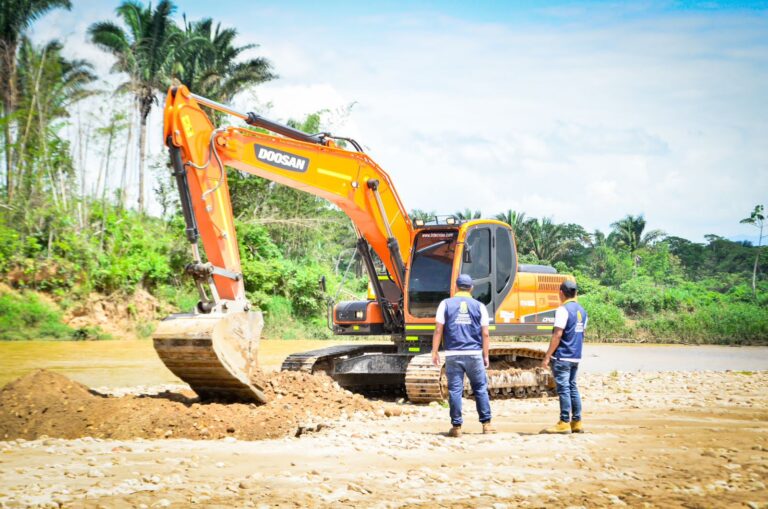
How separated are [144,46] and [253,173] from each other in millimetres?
31107

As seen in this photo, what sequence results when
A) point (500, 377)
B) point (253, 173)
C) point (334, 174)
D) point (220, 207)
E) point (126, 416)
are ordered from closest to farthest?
point (126, 416) → point (220, 207) → point (253, 173) → point (334, 174) → point (500, 377)

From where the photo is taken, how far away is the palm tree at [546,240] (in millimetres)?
51344

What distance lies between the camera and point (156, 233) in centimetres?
3048

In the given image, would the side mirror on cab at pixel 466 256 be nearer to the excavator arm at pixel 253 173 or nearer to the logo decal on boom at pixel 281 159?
the excavator arm at pixel 253 173

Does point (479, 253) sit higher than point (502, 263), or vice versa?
point (479, 253)

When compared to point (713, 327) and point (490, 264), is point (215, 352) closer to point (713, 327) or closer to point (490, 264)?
point (490, 264)

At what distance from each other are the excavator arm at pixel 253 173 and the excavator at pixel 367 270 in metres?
0.02

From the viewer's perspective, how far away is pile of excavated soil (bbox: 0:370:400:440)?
873 cm

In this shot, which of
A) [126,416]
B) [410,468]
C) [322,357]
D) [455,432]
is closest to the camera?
[410,468]

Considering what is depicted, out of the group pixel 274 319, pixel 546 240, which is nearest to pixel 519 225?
pixel 546 240

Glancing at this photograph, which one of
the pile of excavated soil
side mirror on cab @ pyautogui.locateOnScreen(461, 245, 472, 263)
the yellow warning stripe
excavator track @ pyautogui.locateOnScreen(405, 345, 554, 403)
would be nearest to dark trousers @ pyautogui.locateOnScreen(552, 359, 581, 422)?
excavator track @ pyautogui.locateOnScreen(405, 345, 554, 403)

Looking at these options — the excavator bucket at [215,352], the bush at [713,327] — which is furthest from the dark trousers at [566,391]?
the bush at [713,327]

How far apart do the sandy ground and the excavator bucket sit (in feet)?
3.12

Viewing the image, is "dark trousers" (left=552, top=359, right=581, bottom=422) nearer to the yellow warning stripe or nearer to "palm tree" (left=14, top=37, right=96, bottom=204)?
the yellow warning stripe
